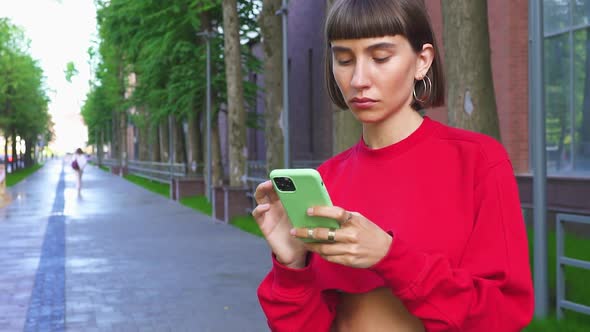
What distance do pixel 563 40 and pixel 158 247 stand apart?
821 centimetres

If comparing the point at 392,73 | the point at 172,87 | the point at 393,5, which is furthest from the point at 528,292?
the point at 172,87

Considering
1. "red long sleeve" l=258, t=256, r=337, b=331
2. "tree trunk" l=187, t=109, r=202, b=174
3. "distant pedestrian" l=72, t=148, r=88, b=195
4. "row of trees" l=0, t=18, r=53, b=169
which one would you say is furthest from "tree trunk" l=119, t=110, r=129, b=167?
"red long sleeve" l=258, t=256, r=337, b=331

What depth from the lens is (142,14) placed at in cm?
2636

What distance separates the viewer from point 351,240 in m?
1.54

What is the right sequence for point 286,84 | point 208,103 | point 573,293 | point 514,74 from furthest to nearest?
point 208,103 < point 286,84 < point 514,74 < point 573,293

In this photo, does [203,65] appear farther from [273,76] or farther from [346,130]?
[346,130]

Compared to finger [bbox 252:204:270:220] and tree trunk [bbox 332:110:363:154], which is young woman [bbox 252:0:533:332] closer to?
finger [bbox 252:204:270:220]

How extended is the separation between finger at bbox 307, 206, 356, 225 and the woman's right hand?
0.92 ft

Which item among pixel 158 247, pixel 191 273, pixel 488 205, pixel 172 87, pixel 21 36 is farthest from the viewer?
pixel 21 36

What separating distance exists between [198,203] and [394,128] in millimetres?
24486

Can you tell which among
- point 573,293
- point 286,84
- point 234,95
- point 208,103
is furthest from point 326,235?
point 208,103

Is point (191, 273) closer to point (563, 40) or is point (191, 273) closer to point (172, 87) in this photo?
point (563, 40)

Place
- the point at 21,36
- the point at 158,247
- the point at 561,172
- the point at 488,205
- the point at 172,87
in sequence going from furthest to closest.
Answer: the point at 21,36, the point at 172,87, the point at 561,172, the point at 158,247, the point at 488,205

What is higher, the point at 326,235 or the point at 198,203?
the point at 326,235
